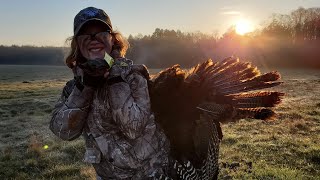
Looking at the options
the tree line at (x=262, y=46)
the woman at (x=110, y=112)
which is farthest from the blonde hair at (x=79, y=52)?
the tree line at (x=262, y=46)

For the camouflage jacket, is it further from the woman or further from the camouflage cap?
the camouflage cap

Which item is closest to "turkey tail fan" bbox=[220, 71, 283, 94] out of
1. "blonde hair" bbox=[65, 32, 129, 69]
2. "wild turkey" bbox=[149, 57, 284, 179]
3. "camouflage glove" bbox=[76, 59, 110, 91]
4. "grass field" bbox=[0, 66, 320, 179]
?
"wild turkey" bbox=[149, 57, 284, 179]

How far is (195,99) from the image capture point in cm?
362

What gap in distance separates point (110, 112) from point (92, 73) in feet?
1.54

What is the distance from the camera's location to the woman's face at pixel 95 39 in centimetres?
355

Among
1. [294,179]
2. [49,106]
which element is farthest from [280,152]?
[49,106]

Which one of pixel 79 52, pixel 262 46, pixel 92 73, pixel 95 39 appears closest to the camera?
pixel 92 73

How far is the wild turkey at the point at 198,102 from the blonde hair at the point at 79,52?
426mm

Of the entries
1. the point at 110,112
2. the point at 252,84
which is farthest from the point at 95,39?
the point at 252,84

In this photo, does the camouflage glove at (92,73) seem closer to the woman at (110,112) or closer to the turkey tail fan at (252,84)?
the woman at (110,112)

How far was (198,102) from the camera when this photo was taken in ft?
11.9

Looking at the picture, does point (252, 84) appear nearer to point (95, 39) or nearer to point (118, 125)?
point (118, 125)

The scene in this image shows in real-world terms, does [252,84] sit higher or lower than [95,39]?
lower

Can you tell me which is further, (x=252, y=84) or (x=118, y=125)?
(x=252, y=84)
